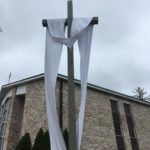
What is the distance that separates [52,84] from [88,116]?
8878 millimetres

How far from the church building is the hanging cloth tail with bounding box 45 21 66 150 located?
708 centimetres

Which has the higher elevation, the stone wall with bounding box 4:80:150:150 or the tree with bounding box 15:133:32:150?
the stone wall with bounding box 4:80:150:150

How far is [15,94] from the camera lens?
1333cm

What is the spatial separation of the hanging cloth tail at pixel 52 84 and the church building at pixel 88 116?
23.2 feet

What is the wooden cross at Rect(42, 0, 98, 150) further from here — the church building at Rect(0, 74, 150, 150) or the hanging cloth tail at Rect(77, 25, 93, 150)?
the church building at Rect(0, 74, 150, 150)

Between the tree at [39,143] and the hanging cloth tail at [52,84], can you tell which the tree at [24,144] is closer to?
the tree at [39,143]

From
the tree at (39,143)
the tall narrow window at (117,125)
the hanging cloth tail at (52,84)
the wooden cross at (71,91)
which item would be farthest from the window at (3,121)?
the wooden cross at (71,91)

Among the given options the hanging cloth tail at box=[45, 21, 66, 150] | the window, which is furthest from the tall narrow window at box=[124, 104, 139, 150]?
the hanging cloth tail at box=[45, 21, 66, 150]

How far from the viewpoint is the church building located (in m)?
11.5

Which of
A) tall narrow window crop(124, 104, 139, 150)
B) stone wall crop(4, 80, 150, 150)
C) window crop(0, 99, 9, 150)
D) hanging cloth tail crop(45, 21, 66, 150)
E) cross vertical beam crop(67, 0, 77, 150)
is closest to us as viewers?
cross vertical beam crop(67, 0, 77, 150)

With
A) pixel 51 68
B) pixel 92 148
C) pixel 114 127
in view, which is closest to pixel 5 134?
pixel 92 148

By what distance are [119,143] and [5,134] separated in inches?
251

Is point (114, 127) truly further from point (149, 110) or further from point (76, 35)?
point (76, 35)

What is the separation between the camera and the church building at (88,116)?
37.7 ft
